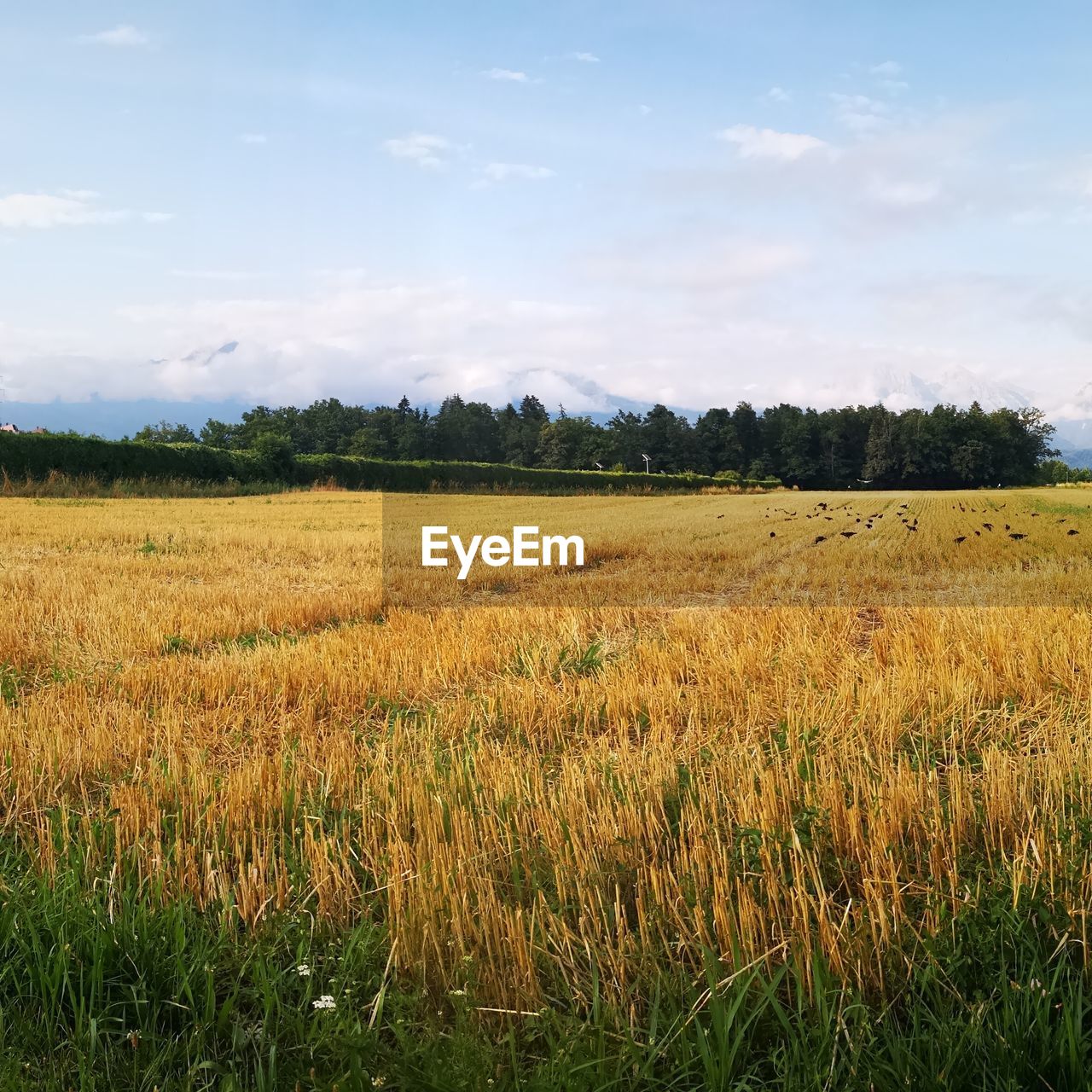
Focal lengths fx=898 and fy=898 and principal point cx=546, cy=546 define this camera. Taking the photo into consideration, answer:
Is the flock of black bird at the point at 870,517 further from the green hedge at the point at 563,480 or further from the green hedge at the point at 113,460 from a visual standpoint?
the green hedge at the point at 113,460

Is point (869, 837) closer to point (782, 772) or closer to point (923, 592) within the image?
point (782, 772)

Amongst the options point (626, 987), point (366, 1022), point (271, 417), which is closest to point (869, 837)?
point (626, 987)

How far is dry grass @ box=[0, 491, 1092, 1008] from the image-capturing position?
3814 millimetres

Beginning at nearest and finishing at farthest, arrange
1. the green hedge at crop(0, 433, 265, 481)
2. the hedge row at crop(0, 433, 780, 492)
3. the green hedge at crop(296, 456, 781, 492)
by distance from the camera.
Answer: the green hedge at crop(296, 456, 781, 492) → the hedge row at crop(0, 433, 780, 492) → the green hedge at crop(0, 433, 265, 481)

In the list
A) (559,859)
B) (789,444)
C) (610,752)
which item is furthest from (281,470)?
(559,859)

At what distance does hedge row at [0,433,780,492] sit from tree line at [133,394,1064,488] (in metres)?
0.49

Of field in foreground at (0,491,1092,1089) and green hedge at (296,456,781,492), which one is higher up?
green hedge at (296,456,781,492)

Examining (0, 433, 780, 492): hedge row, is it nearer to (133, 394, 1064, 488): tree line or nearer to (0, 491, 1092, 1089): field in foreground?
(133, 394, 1064, 488): tree line

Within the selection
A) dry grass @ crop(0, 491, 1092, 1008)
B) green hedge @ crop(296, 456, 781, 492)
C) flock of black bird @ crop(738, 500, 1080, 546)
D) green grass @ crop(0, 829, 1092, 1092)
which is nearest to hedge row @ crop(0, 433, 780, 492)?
green hedge @ crop(296, 456, 781, 492)

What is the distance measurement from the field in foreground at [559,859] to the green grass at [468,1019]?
Answer: 0.02 m

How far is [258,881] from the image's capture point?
13.8 feet

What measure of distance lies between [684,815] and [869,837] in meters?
0.92

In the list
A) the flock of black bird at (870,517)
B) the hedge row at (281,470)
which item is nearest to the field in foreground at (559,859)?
the flock of black bird at (870,517)

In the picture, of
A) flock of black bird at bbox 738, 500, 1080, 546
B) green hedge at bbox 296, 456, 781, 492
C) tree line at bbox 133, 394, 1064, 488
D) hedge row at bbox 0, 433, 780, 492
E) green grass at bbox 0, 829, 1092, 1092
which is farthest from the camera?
hedge row at bbox 0, 433, 780, 492
